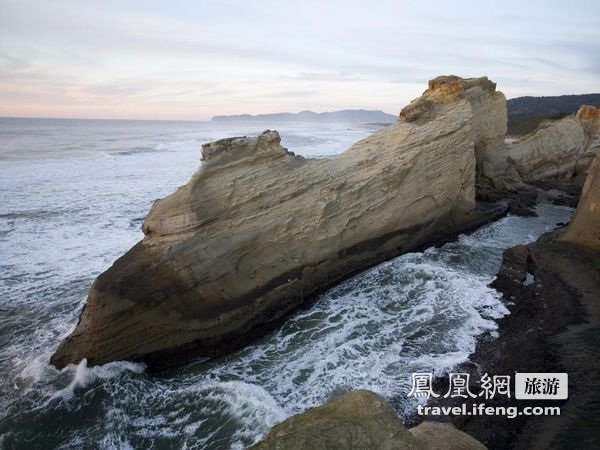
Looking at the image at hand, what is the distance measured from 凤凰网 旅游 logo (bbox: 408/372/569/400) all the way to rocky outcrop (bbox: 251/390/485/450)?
11.1 feet

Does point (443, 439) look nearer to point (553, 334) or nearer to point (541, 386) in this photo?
point (541, 386)

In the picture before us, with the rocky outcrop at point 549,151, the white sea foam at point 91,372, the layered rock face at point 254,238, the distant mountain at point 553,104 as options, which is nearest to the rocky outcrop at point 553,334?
the layered rock face at point 254,238

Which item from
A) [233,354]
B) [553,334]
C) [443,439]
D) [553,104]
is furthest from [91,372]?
[553,104]

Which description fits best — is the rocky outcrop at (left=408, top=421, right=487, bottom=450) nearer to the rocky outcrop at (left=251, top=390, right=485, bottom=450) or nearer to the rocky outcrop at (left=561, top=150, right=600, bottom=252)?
the rocky outcrop at (left=251, top=390, right=485, bottom=450)

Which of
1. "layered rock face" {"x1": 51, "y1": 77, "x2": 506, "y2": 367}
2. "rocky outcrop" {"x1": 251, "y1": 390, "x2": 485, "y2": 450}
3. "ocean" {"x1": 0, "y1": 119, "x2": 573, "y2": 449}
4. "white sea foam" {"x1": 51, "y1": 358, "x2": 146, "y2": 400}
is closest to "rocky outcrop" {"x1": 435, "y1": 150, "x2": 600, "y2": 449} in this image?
"ocean" {"x1": 0, "y1": 119, "x2": 573, "y2": 449}

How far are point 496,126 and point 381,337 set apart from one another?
13.6m

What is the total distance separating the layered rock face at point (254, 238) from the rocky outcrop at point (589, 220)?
3531 millimetres

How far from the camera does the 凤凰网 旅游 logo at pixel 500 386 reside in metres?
6.37

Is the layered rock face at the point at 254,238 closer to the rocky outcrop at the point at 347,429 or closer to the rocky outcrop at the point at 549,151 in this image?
the rocky outcrop at the point at 347,429

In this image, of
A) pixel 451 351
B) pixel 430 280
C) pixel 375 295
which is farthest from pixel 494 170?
pixel 451 351

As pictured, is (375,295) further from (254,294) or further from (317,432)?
(317,432)

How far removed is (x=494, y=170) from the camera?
60.0 feet

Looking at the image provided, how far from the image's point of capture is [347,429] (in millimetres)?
3160

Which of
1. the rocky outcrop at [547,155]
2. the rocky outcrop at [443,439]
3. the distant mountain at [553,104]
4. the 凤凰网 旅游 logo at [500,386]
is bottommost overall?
the 凤凰网 旅游 logo at [500,386]
